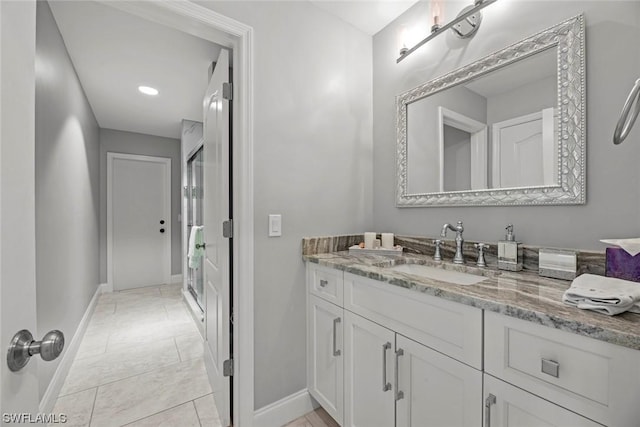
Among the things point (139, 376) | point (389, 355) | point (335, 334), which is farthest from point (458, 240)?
point (139, 376)

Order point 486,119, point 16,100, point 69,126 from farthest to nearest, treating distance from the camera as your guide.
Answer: point 69,126, point 486,119, point 16,100

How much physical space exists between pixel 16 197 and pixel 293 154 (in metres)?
1.20

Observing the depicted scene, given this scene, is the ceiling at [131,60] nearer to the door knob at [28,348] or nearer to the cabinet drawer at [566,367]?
the door knob at [28,348]

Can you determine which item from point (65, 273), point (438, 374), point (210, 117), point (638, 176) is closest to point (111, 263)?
point (65, 273)

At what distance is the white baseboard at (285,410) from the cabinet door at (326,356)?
0.23 feet

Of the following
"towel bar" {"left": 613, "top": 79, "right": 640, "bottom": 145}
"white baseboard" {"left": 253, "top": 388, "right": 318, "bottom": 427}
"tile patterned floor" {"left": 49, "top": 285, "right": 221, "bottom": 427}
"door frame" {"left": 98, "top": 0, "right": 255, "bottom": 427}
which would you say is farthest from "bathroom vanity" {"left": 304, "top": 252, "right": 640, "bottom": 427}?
"tile patterned floor" {"left": 49, "top": 285, "right": 221, "bottom": 427}

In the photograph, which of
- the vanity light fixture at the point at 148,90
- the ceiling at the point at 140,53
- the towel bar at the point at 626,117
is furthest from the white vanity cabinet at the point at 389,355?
the vanity light fixture at the point at 148,90

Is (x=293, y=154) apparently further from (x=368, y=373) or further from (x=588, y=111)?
(x=588, y=111)

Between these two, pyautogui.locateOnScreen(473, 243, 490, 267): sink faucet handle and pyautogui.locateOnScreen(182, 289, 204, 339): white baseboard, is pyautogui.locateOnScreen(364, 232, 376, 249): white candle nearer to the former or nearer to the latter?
pyautogui.locateOnScreen(473, 243, 490, 267): sink faucet handle

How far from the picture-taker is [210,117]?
6.11 ft

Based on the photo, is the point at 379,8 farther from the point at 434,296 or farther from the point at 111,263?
the point at 111,263

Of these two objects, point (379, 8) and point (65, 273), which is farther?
point (65, 273)

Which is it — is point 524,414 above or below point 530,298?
below

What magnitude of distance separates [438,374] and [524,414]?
0.81ft
